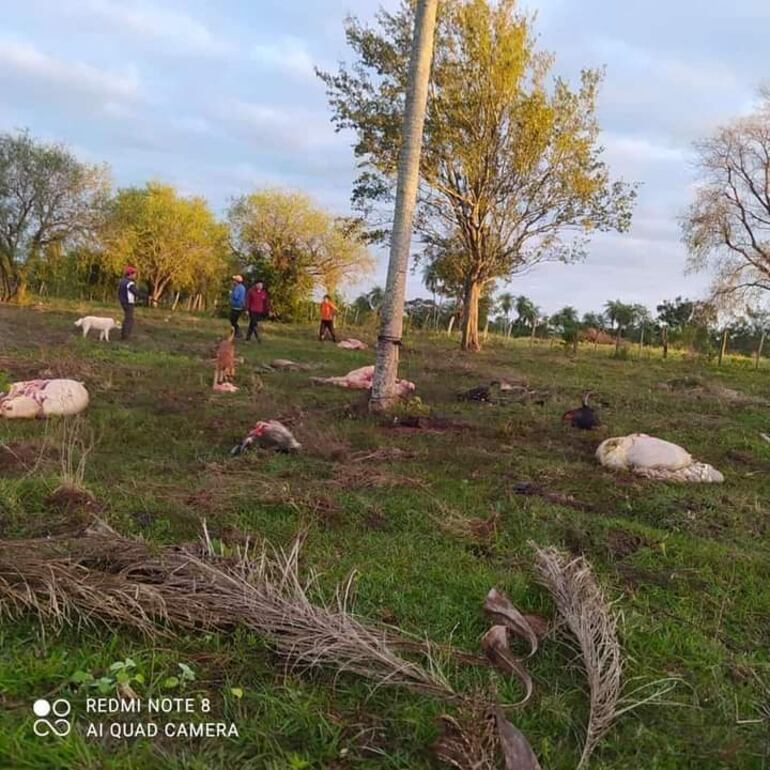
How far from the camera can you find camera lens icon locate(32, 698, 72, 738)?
2.06 m

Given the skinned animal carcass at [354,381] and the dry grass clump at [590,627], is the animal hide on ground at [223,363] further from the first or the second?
the dry grass clump at [590,627]

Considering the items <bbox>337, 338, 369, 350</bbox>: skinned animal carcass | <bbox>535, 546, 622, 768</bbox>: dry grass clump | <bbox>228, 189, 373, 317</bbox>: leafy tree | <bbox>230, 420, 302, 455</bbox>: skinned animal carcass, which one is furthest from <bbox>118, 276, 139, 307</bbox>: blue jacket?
<bbox>228, 189, 373, 317</bbox>: leafy tree

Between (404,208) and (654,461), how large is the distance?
4427mm

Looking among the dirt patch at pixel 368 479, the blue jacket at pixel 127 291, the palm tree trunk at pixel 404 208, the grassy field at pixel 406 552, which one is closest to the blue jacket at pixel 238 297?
the blue jacket at pixel 127 291

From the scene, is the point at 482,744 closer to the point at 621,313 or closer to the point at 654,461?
the point at 654,461

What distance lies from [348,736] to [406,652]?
541 mm

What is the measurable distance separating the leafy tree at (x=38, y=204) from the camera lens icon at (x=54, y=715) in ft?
92.7

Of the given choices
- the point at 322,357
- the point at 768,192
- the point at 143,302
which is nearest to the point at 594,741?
the point at 322,357

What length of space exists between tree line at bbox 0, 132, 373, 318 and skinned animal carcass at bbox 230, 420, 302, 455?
53.5ft

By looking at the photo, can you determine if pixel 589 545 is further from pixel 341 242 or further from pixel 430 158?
pixel 341 242

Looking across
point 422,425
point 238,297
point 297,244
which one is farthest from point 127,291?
point 297,244

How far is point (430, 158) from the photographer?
1972cm

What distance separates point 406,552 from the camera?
3.89 metres

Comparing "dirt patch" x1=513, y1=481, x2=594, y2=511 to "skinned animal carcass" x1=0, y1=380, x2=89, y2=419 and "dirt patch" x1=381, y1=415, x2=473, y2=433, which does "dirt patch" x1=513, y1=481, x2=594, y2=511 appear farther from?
"skinned animal carcass" x1=0, y1=380, x2=89, y2=419
